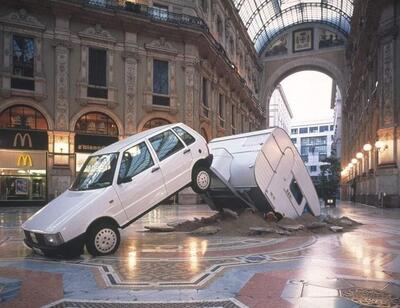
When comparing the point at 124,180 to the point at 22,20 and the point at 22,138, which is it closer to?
the point at 22,138

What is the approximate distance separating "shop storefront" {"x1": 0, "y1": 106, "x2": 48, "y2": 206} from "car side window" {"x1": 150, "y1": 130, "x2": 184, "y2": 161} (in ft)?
73.0

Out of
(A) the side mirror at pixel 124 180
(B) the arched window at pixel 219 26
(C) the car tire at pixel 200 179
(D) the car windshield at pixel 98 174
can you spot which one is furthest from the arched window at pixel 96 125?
(A) the side mirror at pixel 124 180

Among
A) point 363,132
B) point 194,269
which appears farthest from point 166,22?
point 194,269

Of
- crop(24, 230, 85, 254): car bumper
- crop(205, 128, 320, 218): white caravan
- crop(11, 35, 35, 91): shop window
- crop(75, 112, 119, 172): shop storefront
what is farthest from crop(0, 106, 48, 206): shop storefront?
crop(24, 230, 85, 254): car bumper

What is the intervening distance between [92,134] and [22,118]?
4.66 meters

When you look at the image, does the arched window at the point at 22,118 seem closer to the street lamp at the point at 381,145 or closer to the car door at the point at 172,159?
the street lamp at the point at 381,145

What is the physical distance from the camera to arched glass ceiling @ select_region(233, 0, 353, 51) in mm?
63719

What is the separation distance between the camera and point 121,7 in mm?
33281

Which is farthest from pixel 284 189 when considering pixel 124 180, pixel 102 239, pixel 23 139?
pixel 23 139

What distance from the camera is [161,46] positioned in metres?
35.6

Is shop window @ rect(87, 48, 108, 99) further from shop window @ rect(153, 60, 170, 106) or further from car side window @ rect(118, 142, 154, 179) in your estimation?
car side window @ rect(118, 142, 154, 179)

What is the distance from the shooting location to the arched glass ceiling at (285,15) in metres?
63.7

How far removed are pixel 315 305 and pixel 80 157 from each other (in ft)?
92.8

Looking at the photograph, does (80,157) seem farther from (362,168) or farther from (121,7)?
(362,168)
